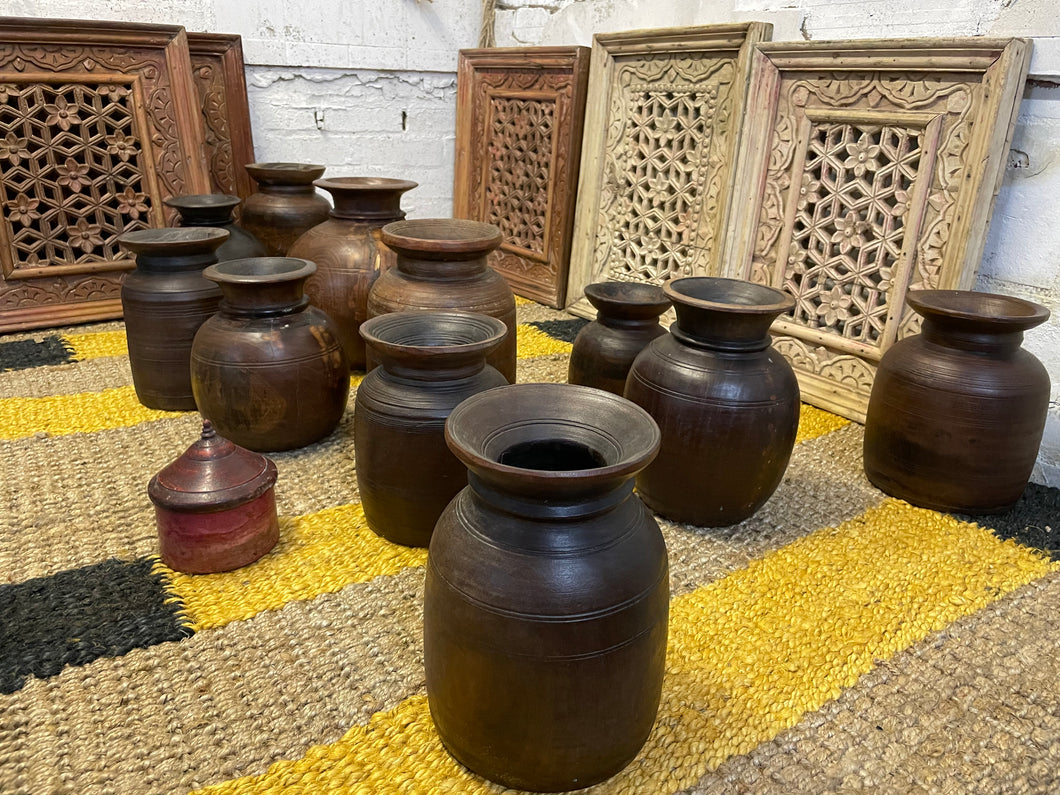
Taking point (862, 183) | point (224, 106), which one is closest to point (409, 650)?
point (862, 183)

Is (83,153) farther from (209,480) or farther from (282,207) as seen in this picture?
(209,480)

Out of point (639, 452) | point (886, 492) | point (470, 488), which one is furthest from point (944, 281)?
point (470, 488)

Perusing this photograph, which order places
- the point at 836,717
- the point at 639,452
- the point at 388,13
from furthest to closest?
the point at 388,13, the point at 836,717, the point at 639,452

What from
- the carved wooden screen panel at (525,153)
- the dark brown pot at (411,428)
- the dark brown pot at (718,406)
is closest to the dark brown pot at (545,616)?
the dark brown pot at (411,428)

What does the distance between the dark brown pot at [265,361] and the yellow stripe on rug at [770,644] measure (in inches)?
45.9

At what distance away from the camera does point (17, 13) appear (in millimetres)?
3400

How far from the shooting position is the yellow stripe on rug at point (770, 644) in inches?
52.6

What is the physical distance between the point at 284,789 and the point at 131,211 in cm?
304

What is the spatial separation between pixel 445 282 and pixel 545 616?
1514mm

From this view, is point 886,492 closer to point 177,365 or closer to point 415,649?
point 415,649

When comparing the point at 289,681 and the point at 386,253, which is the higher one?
the point at 386,253

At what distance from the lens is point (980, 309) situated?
223cm

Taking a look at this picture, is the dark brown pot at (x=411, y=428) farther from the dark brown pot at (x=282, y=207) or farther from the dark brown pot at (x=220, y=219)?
the dark brown pot at (x=282, y=207)

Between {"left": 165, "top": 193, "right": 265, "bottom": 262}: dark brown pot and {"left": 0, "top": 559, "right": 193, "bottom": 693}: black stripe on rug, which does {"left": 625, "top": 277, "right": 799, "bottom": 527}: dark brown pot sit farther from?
{"left": 165, "top": 193, "right": 265, "bottom": 262}: dark brown pot
